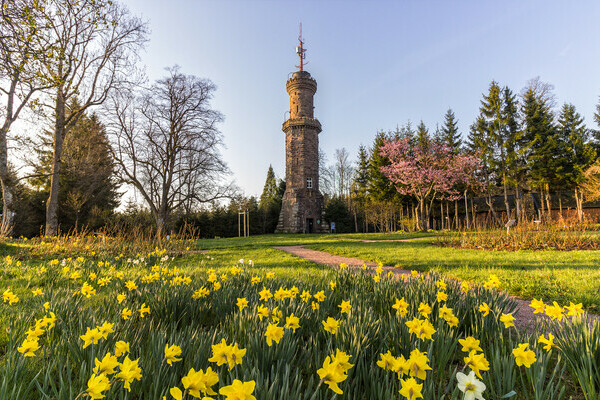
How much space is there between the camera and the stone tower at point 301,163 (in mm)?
28594

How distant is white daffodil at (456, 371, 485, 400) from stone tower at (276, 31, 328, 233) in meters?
27.3

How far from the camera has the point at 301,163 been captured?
28.8 metres

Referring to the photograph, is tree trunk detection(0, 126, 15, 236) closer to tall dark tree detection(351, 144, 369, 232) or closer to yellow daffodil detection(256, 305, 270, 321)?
yellow daffodil detection(256, 305, 270, 321)

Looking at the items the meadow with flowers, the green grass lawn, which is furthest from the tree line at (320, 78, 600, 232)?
the meadow with flowers

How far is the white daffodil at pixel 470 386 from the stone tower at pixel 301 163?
27.3 metres

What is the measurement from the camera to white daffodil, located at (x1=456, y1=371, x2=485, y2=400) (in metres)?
0.94

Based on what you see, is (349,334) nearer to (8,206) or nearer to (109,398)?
(109,398)

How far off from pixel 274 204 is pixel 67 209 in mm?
19336

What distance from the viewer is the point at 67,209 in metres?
20.6

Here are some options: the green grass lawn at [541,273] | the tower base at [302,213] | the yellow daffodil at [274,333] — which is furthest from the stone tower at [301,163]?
the yellow daffodil at [274,333]

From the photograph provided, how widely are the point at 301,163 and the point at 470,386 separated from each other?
28178 mm

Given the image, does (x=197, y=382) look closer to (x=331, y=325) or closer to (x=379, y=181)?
(x=331, y=325)

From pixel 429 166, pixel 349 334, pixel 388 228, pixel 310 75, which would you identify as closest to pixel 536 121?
pixel 429 166

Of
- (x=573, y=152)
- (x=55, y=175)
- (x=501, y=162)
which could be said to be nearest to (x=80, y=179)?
(x=55, y=175)
